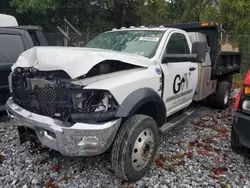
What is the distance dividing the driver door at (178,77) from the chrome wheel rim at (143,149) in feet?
2.54

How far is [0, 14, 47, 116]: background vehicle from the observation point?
407 cm

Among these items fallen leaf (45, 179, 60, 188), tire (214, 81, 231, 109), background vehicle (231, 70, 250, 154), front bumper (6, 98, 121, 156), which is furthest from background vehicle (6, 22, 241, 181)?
tire (214, 81, 231, 109)

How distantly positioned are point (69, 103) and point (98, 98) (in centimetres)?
31

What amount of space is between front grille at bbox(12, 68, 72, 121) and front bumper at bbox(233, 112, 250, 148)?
6.35 feet

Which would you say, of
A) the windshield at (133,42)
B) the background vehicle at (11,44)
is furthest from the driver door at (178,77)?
the background vehicle at (11,44)

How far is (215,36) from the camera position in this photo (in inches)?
210

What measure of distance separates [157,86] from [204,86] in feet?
6.72

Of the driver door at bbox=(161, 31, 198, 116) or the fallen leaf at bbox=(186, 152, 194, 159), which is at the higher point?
the driver door at bbox=(161, 31, 198, 116)

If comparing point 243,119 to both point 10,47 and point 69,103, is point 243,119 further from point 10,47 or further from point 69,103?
point 10,47

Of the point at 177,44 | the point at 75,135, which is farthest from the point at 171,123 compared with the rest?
the point at 75,135

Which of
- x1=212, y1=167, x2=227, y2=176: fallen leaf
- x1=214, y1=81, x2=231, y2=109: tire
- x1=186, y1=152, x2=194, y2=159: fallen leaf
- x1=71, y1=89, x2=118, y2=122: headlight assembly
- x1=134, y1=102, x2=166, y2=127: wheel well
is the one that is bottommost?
x1=212, y1=167, x2=227, y2=176: fallen leaf

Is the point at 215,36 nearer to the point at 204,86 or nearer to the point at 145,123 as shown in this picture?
the point at 204,86

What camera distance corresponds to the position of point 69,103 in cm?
233

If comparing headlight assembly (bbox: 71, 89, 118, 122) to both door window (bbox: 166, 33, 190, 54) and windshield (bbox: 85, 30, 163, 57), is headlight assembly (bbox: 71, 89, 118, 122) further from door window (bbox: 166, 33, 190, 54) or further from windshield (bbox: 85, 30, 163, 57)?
door window (bbox: 166, 33, 190, 54)
